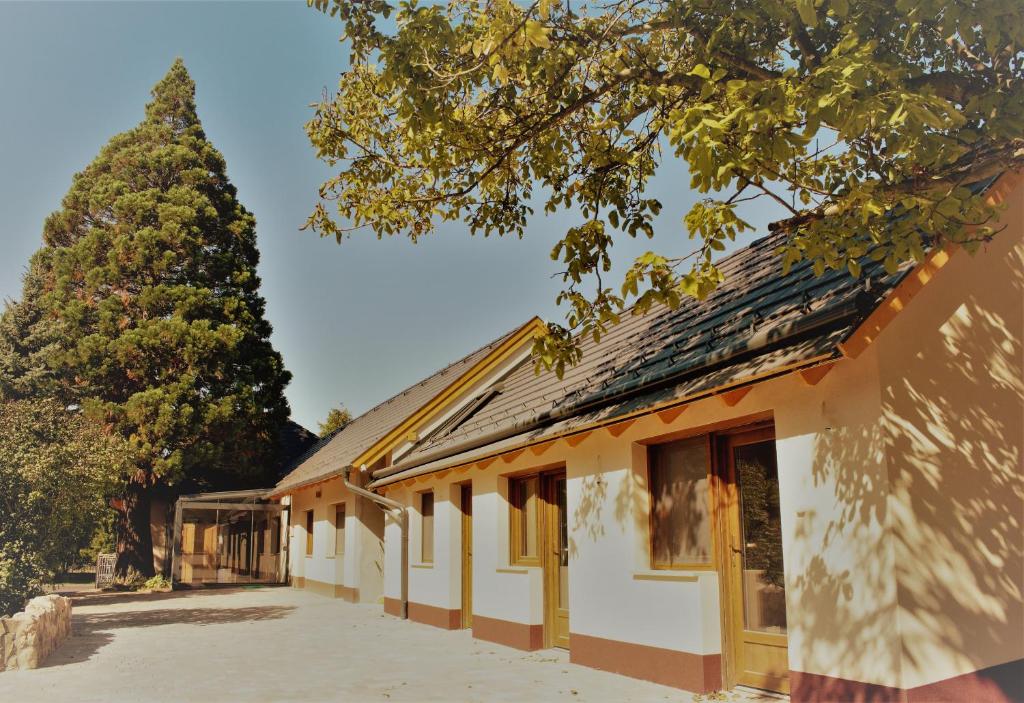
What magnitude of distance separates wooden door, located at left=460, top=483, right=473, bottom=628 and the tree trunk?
15526 mm

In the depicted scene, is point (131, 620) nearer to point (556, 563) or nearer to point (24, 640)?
point (24, 640)

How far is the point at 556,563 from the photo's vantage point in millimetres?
11398

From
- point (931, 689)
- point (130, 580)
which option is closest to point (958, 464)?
point (931, 689)

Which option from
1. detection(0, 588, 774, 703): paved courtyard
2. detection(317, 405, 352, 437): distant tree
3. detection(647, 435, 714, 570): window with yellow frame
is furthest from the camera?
detection(317, 405, 352, 437): distant tree

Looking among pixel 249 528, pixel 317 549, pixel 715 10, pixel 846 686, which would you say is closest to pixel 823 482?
pixel 846 686

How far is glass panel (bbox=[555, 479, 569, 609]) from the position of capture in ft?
36.9

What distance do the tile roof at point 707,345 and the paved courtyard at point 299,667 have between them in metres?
2.77

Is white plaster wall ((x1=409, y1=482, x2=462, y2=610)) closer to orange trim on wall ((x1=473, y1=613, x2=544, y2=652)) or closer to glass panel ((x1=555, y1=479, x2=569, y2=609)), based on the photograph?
orange trim on wall ((x1=473, y1=613, x2=544, y2=652))

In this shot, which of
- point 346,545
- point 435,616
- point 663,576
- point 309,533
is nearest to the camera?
point 663,576

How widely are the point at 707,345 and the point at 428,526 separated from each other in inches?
358

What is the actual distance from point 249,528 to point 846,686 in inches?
986

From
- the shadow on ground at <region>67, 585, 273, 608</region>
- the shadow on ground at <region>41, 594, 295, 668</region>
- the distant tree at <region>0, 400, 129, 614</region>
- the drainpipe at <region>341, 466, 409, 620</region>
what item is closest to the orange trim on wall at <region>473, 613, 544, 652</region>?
the drainpipe at <region>341, 466, 409, 620</region>

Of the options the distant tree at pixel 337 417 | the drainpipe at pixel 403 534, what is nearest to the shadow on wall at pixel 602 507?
the drainpipe at pixel 403 534

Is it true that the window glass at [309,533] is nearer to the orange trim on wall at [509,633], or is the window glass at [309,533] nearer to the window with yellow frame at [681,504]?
the orange trim on wall at [509,633]
